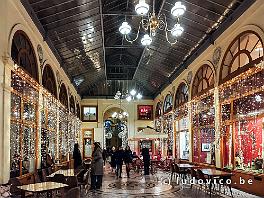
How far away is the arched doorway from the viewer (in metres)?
29.8

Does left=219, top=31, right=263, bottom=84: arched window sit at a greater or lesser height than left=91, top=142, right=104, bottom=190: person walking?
greater

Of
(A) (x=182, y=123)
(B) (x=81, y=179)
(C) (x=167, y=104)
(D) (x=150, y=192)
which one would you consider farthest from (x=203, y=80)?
(C) (x=167, y=104)

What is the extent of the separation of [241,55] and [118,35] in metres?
8.55

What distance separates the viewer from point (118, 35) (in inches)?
726

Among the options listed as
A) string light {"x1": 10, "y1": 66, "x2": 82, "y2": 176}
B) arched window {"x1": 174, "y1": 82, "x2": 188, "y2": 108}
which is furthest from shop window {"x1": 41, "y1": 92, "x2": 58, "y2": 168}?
arched window {"x1": 174, "y1": 82, "x2": 188, "y2": 108}

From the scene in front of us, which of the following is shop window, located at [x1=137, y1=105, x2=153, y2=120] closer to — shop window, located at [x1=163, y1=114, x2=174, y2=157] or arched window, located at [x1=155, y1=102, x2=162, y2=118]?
arched window, located at [x1=155, y1=102, x2=162, y2=118]

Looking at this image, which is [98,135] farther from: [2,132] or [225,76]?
[2,132]

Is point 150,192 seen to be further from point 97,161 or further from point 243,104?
point 243,104

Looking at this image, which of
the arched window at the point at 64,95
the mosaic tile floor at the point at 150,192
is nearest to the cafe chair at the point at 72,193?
the mosaic tile floor at the point at 150,192

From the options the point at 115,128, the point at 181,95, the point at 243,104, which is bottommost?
the point at 115,128

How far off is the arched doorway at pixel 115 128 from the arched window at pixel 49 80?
14.0 m

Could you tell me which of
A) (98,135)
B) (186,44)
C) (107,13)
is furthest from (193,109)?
(98,135)

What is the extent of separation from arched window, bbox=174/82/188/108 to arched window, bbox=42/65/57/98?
6037mm

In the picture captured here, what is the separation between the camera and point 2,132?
26.2ft
